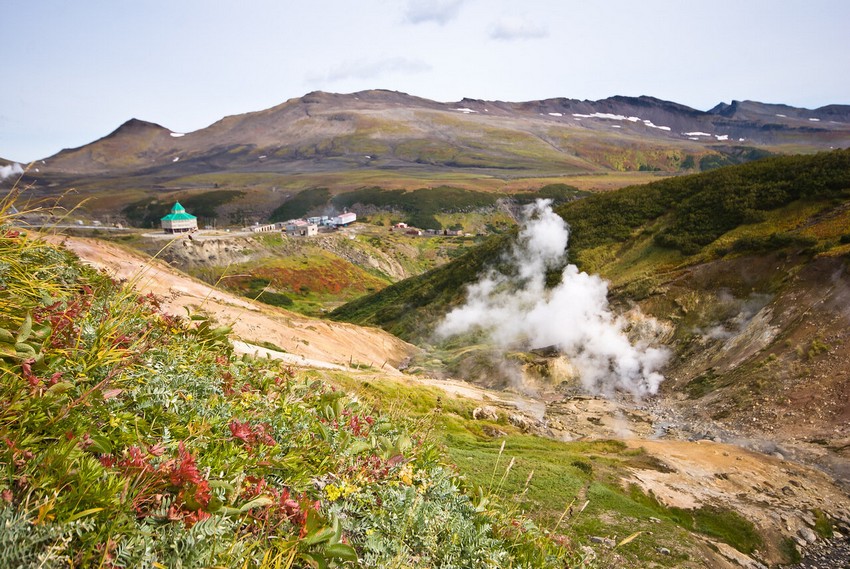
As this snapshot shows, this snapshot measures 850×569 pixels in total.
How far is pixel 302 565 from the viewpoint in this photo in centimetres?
394

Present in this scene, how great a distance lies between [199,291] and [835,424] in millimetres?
56333

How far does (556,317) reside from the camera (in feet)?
182

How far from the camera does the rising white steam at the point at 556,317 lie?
47.3 m

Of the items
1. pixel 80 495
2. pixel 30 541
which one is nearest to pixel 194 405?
pixel 80 495

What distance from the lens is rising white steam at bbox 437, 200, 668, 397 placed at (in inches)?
1861

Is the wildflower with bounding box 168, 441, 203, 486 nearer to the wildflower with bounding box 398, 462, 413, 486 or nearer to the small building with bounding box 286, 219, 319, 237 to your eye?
the wildflower with bounding box 398, 462, 413, 486

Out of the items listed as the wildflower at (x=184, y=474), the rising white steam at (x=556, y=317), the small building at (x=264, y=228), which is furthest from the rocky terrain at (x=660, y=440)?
the small building at (x=264, y=228)

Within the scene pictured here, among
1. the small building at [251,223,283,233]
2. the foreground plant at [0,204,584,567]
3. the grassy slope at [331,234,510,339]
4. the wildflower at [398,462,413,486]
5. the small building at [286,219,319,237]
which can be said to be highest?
the foreground plant at [0,204,584,567]

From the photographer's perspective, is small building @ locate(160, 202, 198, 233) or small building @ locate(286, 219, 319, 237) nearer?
small building @ locate(160, 202, 198, 233)

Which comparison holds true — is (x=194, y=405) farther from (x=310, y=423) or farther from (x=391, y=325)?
(x=391, y=325)

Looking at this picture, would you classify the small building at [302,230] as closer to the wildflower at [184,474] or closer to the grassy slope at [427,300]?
the grassy slope at [427,300]

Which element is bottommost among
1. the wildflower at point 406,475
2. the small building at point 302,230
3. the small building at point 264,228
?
the small building at point 302,230

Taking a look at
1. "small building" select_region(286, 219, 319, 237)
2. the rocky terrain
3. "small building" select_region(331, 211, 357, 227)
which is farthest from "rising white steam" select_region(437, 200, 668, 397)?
"small building" select_region(331, 211, 357, 227)

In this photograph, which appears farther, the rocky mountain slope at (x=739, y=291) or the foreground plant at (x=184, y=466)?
the rocky mountain slope at (x=739, y=291)
